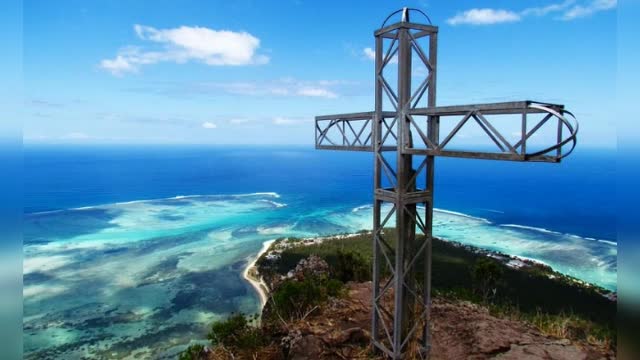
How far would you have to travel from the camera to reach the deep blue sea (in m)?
22.7

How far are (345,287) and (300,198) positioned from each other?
6619 cm

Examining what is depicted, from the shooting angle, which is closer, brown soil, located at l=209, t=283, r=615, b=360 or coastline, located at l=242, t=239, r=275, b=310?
brown soil, located at l=209, t=283, r=615, b=360

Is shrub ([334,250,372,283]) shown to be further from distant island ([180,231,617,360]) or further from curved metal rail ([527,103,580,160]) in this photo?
curved metal rail ([527,103,580,160])

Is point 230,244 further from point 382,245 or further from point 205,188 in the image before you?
point 205,188

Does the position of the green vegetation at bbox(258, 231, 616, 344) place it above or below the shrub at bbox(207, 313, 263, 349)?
below

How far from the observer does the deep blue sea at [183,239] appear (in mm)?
22734

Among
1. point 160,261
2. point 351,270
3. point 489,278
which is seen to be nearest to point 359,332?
point 351,270

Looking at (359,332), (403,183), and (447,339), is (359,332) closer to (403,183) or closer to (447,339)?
(447,339)

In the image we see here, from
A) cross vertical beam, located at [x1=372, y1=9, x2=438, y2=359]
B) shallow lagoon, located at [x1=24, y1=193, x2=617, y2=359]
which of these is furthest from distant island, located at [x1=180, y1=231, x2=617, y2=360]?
shallow lagoon, located at [x1=24, y1=193, x2=617, y2=359]

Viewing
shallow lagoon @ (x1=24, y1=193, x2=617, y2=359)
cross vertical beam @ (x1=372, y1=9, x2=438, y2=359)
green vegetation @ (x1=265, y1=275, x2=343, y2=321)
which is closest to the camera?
cross vertical beam @ (x1=372, y1=9, x2=438, y2=359)

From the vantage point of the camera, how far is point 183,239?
135 ft

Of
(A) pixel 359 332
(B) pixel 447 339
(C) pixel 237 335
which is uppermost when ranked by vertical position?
(A) pixel 359 332

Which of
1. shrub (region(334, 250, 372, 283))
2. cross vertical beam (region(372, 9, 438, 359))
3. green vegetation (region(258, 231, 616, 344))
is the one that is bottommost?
green vegetation (region(258, 231, 616, 344))

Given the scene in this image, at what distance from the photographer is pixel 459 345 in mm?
6820
